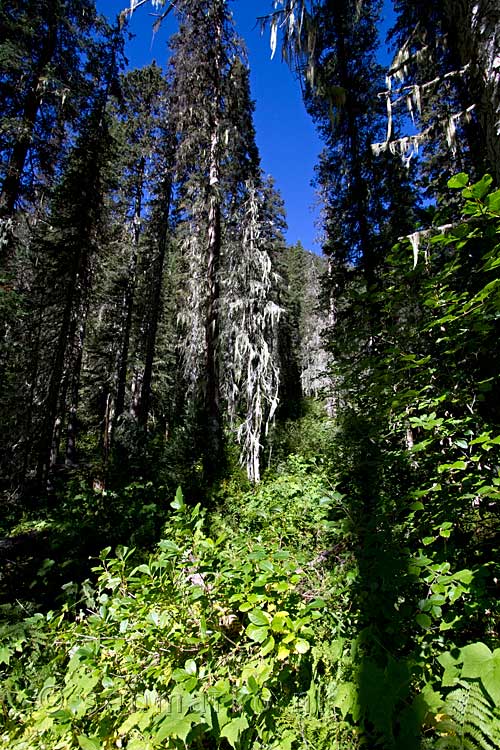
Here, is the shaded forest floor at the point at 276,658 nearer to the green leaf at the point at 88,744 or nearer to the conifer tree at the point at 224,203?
the green leaf at the point at 88,744

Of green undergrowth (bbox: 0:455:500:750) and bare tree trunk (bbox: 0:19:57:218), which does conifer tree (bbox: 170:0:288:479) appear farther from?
green undergrowth (bbox: 0:455:500:750)

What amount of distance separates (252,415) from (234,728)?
8.29m

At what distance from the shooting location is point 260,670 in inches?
75.0

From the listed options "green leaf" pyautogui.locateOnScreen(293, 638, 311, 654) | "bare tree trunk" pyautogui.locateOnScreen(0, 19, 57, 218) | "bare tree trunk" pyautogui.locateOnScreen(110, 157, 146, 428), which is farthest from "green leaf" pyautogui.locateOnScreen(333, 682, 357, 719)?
"bare tree trunk" pyautogui.locateOnScreen(110, 157, 146, 428)

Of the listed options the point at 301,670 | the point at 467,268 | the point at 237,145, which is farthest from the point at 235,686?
the point at 237,145

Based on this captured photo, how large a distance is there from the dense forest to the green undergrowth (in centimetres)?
2

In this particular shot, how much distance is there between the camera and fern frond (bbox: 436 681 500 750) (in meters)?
1.28

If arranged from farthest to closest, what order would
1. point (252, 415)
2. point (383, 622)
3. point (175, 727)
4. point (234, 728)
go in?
point (252, 415), point (383, 622), point (234, 728), point (175, 727)

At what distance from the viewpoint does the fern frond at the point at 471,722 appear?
1280 mm

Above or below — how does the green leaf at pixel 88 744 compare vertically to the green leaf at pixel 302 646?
below

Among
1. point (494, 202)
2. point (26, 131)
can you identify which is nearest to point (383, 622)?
point (494, 202)

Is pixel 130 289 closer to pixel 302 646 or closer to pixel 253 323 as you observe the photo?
pixel 253 323

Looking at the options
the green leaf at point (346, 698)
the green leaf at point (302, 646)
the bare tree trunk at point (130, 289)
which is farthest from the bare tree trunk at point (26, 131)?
the green leaf at point (346, 698)

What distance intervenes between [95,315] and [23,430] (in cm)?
851
